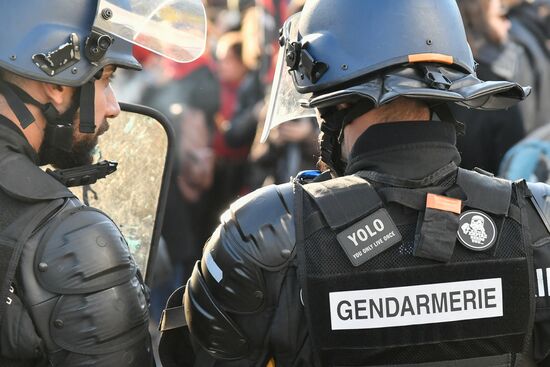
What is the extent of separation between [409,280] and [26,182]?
1139 mm

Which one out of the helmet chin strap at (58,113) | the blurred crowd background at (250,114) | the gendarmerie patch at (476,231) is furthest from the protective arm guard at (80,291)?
the blurred crowd background at (250,114)

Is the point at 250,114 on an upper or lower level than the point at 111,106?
lower

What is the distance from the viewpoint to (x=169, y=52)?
3.65 m

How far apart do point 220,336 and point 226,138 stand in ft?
18.0

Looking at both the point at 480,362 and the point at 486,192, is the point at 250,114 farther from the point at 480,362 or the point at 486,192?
the point at 480,362

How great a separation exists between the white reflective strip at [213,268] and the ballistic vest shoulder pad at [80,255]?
277 millimetres

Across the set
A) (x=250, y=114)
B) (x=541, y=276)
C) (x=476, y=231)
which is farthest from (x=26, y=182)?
(x=250, y=114)

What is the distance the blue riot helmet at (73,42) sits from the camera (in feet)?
11.0

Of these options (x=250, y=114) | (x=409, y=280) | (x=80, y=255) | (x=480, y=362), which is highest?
(x=80, y=255)

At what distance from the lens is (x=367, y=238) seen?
2971mm

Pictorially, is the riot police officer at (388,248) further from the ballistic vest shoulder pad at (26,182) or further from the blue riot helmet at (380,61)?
the ballistic vest shoulder pad at (26,182)

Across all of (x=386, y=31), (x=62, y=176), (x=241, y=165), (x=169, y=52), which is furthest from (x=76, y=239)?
(x=241, y=165)

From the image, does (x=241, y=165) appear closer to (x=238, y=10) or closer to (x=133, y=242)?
(x=238, y=10)

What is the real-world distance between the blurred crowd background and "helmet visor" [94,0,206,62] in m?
3.00
